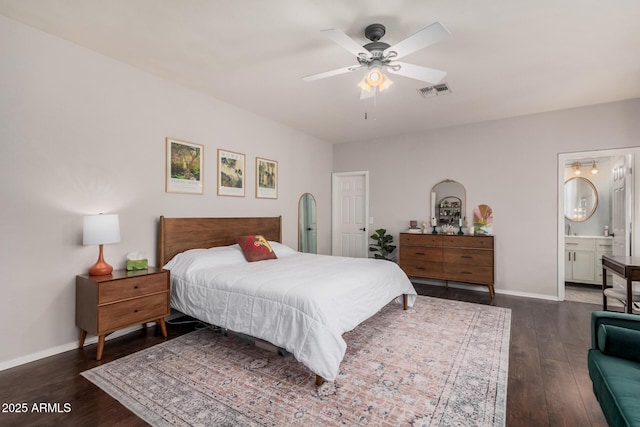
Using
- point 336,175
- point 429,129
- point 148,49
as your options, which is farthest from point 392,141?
point 148,49

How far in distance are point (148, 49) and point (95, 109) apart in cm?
Answer: 77

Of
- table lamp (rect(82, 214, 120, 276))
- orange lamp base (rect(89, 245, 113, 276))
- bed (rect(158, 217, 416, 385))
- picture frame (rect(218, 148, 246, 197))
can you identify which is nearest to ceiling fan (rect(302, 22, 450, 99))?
bed (rect(158, 217, 416, 385))

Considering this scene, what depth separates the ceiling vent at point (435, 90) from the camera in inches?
141

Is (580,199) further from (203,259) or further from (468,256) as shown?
(203,259)

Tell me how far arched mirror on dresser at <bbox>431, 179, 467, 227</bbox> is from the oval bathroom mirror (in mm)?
2365

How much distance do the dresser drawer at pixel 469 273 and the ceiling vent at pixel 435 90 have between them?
2.55 meters

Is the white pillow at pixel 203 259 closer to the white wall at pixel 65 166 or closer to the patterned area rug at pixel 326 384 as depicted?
the white wall at pixel 65 166

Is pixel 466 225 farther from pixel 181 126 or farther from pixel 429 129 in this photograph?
pixel 181 126

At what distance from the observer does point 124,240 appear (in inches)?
123

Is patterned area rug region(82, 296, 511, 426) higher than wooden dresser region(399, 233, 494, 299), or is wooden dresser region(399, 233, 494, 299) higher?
wooden dresser region(399, 233, 494, 299)

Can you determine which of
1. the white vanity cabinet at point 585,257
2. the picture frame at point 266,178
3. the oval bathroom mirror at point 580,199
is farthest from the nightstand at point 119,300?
the oval bathroom mirror at point 580,199

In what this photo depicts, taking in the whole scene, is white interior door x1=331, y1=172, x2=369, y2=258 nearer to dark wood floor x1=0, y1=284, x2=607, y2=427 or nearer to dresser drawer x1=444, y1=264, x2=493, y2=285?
dresser drawer x1=444, y1=264, x2=493, y2=285

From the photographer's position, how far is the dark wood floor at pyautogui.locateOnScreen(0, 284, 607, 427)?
182 cm

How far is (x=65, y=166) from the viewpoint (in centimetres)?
274
